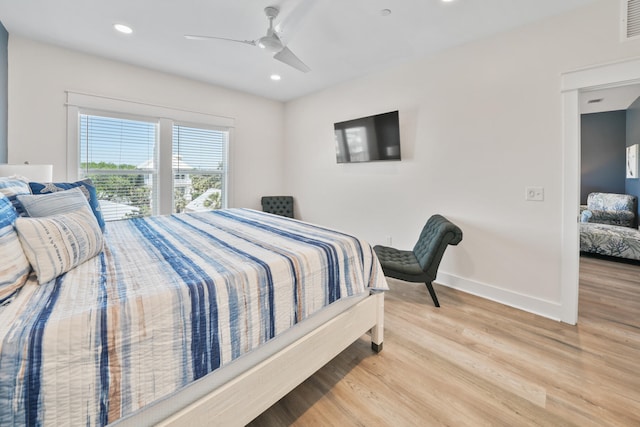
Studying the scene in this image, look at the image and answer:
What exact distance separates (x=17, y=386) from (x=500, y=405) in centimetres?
204

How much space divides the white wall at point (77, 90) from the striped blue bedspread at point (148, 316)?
221 cm

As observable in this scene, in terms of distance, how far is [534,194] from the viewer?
2.52 m

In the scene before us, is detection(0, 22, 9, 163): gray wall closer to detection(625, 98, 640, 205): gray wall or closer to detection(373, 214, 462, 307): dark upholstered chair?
detection(373, 214, 462, 307): dark upholstered chair

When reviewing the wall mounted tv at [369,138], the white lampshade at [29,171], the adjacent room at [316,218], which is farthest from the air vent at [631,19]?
the white lampshade at [29,171]

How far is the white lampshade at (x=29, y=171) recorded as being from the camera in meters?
2.21

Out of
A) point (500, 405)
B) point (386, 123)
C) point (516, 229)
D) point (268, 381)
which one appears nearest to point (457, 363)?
point (500, 405)

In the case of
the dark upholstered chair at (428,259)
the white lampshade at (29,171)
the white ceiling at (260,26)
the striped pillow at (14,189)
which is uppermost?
the white ceiling at (260,26)

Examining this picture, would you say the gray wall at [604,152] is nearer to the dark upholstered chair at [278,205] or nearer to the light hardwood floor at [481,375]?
the light hardwood floor at [481,375]

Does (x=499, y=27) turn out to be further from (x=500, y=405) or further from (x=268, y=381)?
(x=268, y=381)

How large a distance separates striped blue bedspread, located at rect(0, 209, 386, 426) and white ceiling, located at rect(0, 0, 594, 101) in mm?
1971

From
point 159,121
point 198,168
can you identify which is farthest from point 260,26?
point 198,168

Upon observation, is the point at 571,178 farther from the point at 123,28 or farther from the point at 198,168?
the point at 198,168

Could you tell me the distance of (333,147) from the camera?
14.0 feet

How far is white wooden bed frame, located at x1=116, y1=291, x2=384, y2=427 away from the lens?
1.06m
